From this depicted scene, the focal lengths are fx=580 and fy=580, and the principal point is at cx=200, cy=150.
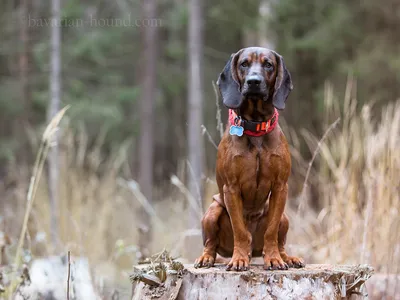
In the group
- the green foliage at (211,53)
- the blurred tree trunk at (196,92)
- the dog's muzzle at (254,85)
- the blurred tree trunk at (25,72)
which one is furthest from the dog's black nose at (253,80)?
the blurred tree trunk at (25,72)

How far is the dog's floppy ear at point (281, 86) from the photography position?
2494 millimetres

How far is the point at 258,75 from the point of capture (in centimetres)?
243

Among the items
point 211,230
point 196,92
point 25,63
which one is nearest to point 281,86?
point 211,230

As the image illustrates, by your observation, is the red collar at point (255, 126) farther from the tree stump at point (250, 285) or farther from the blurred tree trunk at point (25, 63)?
the blurred tree trunk at point (25, 63)

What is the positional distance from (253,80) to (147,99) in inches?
326

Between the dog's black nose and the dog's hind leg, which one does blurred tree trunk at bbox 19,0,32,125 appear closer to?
the dog's hind leg

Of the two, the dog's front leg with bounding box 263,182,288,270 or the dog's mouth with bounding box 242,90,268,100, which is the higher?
the dog's mouth with bounding box 242,90,268,100

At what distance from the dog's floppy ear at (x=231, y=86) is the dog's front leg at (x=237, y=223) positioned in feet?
1.25

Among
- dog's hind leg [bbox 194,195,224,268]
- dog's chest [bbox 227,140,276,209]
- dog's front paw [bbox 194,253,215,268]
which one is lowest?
dog's front paw [bbox 194,253,215,268]

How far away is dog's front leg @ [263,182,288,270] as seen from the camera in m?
2.58

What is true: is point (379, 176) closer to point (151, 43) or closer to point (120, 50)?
point (151, 43)

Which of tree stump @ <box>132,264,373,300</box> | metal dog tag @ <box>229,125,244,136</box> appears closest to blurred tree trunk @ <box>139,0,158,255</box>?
tree stump @ <box>132,264,373,300</box>

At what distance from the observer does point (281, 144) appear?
2605mm

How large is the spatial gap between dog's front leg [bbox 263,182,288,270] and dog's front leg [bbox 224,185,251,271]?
91 mm
